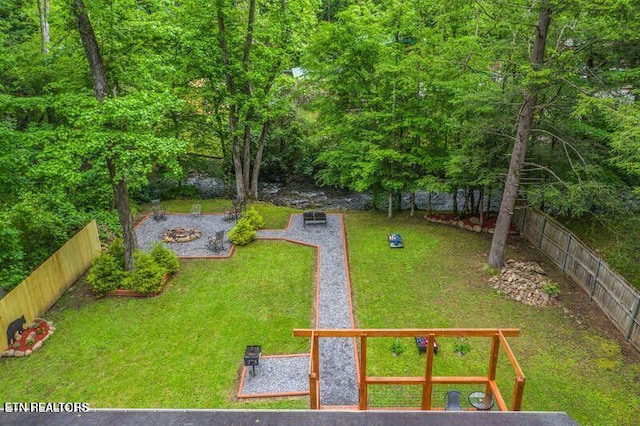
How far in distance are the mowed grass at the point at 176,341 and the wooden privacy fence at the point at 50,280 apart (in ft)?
1.71

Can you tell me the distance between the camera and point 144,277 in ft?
42.9

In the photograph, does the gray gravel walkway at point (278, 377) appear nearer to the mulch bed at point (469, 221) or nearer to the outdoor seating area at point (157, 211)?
the mulch bed at point (469, 221)

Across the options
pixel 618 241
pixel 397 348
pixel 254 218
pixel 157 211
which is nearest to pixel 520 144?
pixel 618 241

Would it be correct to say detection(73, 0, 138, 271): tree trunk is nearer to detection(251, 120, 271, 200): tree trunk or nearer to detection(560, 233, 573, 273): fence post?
detection(251, 120, 271, 200): tree trunk

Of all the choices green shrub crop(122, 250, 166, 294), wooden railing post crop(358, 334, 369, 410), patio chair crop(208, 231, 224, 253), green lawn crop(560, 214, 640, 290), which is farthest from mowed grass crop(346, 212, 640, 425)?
green shrub crop(122, 250, 166, 294)

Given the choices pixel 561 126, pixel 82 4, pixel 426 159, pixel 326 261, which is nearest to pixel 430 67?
pixel 426 159

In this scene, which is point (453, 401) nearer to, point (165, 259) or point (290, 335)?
point (290, 335)

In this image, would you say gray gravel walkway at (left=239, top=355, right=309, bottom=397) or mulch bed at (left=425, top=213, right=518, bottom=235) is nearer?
gray gravel walkway at (left=239, top=355, right=309, bottom=397)

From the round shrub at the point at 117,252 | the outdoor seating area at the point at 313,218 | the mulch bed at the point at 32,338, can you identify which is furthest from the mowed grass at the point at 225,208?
the mulch bed at the point at 32,338

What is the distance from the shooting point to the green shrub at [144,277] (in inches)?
512

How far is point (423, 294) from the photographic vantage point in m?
13.2

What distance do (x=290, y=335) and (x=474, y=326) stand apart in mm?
5043

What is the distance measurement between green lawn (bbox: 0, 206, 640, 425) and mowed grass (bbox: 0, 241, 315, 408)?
3 centimetres

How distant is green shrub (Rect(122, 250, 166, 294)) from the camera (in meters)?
13.0
